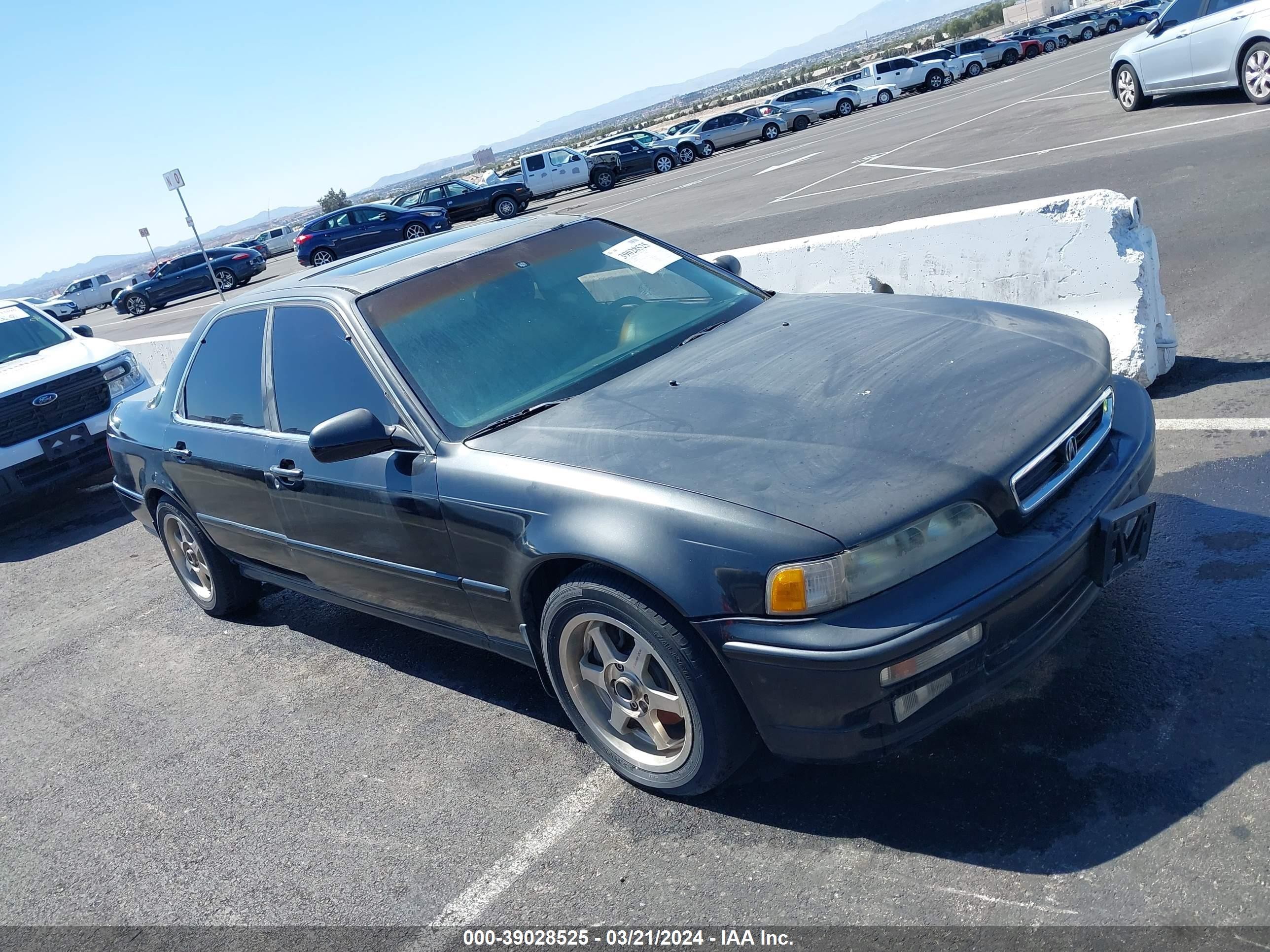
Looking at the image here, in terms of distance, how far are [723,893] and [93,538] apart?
650 cm

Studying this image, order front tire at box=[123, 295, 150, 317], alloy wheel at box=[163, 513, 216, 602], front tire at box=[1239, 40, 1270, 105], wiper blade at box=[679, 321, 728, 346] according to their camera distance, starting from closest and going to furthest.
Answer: wiper blade at box=[679, 321, 728, 346] → alloy wheel at box=[163, 513, 216, 602] → front tire at box=[1239, 40, 1270, 105] → front tire at box=[123, 295, 150, 317]

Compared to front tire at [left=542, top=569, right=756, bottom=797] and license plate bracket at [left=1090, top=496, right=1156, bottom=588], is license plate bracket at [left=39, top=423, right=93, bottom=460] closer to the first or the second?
front tire at [left=542, top=569, right=756, bottom=797]

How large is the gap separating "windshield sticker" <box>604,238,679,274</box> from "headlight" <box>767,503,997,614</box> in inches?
79.9

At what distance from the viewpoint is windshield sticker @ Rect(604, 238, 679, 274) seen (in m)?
4.33

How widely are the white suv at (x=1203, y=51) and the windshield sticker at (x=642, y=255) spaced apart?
35.9 feet

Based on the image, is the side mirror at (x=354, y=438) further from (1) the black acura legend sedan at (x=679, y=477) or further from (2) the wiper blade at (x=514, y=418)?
(2) the wiper blade at (x=514, y=418)

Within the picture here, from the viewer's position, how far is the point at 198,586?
18.3ft

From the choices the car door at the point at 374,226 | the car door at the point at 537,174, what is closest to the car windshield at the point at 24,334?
the car door at the point at 374,226

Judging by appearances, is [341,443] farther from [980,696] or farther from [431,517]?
[980,696]

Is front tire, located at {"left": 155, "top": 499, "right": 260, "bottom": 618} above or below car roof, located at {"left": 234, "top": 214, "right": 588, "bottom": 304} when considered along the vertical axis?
below

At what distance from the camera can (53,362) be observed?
8617 millimetres

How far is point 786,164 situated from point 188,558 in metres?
20.2

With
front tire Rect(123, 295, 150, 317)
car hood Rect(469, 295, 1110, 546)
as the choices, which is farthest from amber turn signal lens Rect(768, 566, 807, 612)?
front tire Rect(123, 295, 150, 317)

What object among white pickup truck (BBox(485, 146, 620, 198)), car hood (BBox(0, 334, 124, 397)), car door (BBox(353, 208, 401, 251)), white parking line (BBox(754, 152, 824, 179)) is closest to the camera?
car hood (BBox(0, 334, 124, 397))
